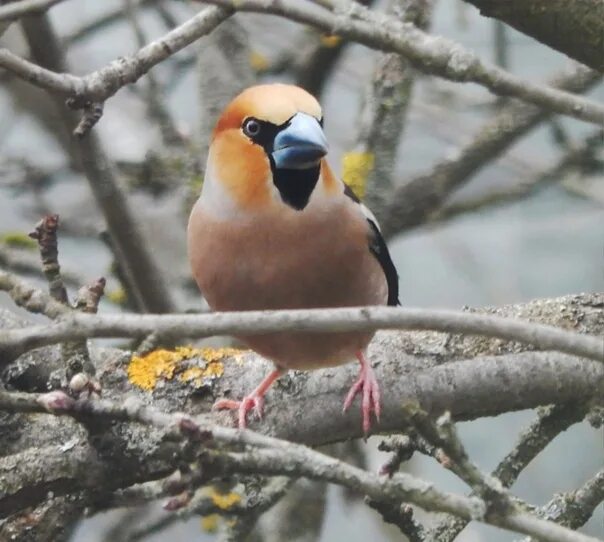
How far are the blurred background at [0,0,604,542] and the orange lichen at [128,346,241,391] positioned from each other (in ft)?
4.14

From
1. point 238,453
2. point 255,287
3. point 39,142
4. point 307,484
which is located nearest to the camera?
point 238,453

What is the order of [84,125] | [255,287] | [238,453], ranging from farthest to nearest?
[255,287]
[84,125]
[238,453]

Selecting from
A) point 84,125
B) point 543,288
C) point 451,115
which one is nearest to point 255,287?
point 84,125

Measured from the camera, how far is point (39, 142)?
19.9 feet

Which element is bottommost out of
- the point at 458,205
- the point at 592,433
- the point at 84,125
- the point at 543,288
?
the point at 592,433

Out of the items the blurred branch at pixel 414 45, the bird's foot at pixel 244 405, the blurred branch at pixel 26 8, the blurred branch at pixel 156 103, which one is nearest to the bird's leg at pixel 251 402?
the bird's foot at pixel 244 405

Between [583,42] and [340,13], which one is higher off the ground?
[340,13]

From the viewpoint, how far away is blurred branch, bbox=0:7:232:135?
2059mm

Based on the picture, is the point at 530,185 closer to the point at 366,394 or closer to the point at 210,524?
the point at 210,524

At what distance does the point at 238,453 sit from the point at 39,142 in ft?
15.3

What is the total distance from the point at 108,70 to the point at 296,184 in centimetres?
47

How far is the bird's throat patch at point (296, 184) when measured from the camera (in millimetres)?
2431

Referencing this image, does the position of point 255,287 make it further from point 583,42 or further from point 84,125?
point 583,42

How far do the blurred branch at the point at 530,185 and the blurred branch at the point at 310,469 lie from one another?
8.46 feet
